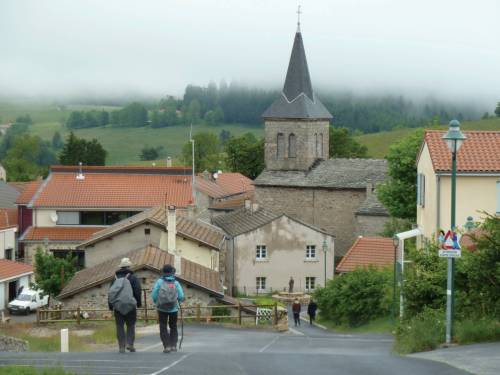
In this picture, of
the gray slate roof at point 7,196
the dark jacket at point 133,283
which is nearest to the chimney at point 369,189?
the gray slate roof at point 7,196

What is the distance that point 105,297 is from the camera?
4019cm

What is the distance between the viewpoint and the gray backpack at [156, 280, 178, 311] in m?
20.0

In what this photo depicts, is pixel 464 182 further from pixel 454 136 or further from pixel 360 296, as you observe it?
pixel 454 136

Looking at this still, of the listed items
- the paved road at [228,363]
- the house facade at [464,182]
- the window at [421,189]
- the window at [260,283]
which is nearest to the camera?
the paved road at [228,363]

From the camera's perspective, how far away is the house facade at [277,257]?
6719 cm

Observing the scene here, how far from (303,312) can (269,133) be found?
32925 mm

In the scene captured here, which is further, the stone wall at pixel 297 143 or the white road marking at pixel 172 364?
the stone wall at pixel 297 143

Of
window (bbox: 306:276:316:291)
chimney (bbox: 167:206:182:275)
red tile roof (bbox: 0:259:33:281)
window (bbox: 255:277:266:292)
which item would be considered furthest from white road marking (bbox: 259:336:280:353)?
window (bbox: 255:277:266:292)

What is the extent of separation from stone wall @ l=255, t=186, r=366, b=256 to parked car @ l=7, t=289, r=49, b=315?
30148mm

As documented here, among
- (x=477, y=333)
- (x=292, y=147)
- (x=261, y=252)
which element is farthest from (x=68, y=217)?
(x=477, y=333)

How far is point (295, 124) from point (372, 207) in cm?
1177

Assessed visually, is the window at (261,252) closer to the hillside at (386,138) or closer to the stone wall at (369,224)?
the stone wall at (369,224)

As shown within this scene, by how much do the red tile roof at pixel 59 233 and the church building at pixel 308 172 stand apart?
18.6m

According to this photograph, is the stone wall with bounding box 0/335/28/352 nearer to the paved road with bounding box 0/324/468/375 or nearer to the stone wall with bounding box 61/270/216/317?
the paved road with bounding box 0/324/468/375
